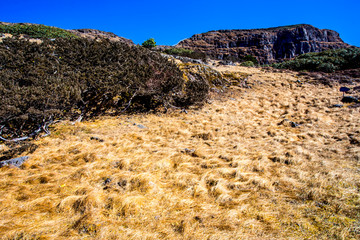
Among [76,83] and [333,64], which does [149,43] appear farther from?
[76,83]

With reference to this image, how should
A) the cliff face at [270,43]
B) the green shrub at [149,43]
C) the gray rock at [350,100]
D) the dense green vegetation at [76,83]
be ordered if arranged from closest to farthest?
the dense green vegetation at [76,83], the gray rock at [350,100], the green shrub at [149,43], the cliff face at [270,43]

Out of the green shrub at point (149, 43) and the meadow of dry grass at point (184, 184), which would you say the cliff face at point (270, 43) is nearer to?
the green shrub at point (149, 43)

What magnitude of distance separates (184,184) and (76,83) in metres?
6.09

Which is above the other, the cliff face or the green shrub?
the cliff face

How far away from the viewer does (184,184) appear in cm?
368

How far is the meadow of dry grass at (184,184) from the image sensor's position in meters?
2.49

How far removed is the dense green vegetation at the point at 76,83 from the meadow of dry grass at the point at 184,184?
120cm

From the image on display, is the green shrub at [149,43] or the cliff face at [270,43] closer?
the green shrub at [149,43]

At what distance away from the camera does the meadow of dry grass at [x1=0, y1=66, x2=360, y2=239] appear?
98.0 inches

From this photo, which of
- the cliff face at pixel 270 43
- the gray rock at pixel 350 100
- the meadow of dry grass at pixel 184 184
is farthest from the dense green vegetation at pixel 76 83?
the cliff face at pixel 270 43

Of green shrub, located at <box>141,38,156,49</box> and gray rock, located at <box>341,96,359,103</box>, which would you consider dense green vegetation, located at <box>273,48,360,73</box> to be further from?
green shrub, located at <box>141,38,156,49</box>

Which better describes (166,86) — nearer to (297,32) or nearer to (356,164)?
(356,164)

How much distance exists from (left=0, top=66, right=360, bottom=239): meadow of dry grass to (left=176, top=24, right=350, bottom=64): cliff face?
9536 centimetres

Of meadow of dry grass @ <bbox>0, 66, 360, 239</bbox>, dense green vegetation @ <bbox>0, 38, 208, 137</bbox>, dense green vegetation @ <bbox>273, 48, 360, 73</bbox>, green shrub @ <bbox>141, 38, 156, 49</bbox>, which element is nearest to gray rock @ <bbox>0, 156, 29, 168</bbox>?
meadow of dry grass @ <bbox>0, 66, 360, 239</bbox>
